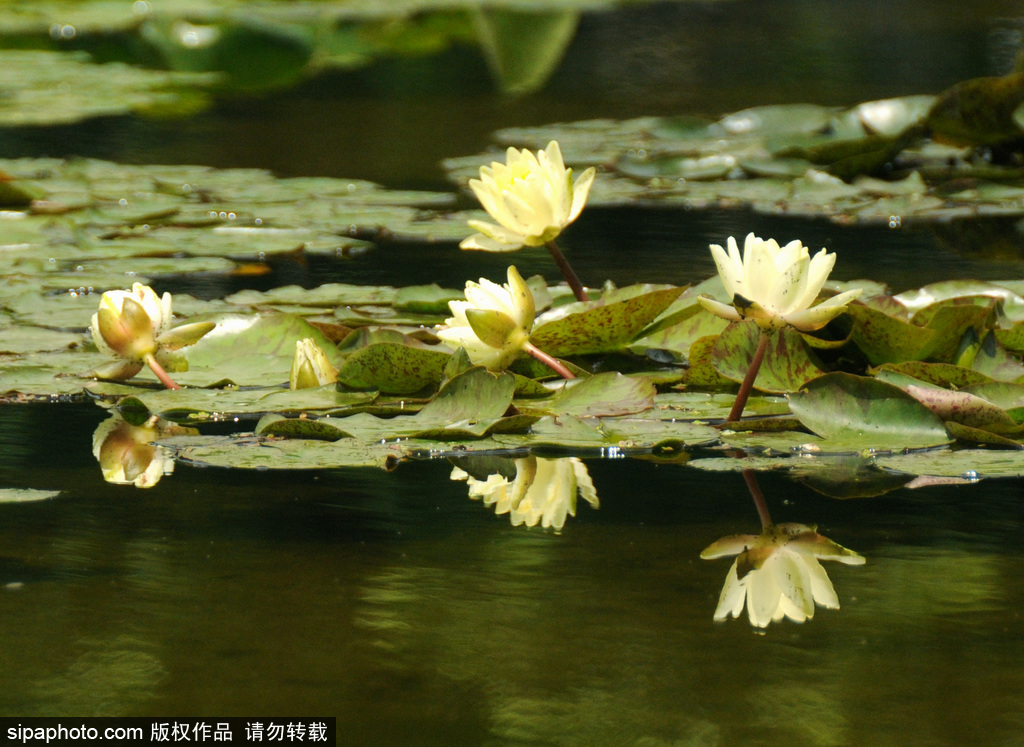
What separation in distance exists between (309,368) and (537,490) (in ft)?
1.44

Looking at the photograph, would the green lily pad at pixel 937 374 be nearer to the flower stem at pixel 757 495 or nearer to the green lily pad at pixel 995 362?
the green lily pad at pixel 995 362

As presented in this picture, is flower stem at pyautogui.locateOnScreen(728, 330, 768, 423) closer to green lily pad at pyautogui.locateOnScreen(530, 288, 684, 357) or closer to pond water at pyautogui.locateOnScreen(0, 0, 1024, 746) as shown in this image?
pond water at pyautogui.locateOnScreen(0, 0, 1024, 746)

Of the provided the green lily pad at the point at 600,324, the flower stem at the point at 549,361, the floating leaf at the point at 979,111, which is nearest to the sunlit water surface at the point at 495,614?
the flower stem at the point at 549,361

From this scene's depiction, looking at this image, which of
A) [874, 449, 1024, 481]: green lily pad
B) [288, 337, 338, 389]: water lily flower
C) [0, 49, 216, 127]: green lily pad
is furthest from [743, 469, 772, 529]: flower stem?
[0, 49, 216, 127]: green lily pad

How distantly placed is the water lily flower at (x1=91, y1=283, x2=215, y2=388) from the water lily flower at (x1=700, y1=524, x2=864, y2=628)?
2.55 feet

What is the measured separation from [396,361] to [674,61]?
5288mm

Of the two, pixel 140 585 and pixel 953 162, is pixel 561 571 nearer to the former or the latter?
pixel 140 585

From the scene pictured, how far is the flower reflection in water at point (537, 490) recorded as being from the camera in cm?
138

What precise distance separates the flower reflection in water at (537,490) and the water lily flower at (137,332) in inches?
18.0

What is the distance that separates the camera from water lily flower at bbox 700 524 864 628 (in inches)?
44.7

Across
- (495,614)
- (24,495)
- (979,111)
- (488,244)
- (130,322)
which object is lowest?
(495,614)

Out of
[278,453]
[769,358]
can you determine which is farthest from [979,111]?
[278,453]

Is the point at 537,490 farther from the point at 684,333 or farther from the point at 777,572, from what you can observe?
the point at 684,333

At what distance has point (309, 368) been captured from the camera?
5.76 ft
